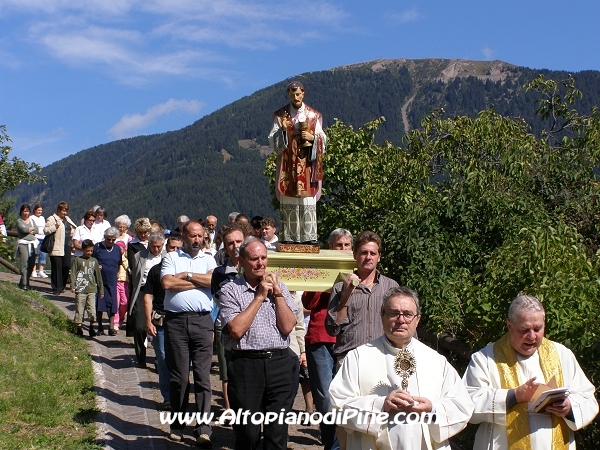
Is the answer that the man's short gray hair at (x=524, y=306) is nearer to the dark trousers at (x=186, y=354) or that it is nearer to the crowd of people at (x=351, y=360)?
the crowd of people at (x=351, y=360)

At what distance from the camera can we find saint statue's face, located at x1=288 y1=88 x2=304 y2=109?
23.9 ft

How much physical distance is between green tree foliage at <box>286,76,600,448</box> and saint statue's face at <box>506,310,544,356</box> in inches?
39.6

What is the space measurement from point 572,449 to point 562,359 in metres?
0.52

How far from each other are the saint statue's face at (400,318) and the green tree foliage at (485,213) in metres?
1.66

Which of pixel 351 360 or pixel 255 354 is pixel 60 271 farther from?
pixel 351 360

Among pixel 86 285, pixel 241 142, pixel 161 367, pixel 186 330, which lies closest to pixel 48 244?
pixel 86 285

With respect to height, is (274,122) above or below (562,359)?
above

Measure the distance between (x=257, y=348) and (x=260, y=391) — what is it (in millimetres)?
293

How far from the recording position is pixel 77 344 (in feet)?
36.4

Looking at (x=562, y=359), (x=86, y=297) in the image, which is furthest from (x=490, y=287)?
(x=86, y=297)

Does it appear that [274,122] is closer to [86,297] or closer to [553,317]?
[553,317]

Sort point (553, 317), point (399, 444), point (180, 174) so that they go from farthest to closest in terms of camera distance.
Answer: point (180, 174) → point (553, 317) → point (399, 444)

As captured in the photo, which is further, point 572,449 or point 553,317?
point 553,317

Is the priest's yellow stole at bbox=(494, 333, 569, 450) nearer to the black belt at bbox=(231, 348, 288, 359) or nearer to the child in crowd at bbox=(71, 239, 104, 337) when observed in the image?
the black belt at bbox=(231, 348, 288, 359)
